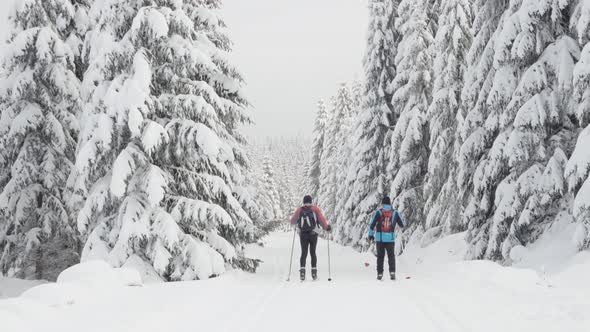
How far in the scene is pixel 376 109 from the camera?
25.8 m

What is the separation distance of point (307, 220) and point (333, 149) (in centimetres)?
3727

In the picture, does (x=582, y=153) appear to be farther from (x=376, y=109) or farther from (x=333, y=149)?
(x=333, y=149)

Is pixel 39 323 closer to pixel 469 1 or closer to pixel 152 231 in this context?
pixel 152 231

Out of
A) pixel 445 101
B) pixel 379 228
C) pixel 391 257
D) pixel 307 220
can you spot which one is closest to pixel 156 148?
pixel 307 220

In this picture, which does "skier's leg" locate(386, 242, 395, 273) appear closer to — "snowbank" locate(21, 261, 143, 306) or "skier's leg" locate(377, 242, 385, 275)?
"skier's leg" locate(377, 242, 385, 275)

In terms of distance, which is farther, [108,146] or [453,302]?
[108,146]

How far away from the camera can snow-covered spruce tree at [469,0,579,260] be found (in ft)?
40.1

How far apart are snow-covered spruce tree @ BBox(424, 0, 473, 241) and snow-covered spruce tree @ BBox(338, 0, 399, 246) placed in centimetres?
394

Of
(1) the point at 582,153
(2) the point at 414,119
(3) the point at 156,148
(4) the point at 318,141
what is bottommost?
(1) the point at 582,153

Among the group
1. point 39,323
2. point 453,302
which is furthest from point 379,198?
point 39,323

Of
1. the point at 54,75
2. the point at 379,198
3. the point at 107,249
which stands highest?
the point at 54,75

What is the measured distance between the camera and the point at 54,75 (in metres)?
17.2

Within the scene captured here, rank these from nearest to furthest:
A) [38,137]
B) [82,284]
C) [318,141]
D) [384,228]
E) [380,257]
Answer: [82,284], [380,257], [384,228], [38,137], [318,141]

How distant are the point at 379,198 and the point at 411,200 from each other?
3438mm
